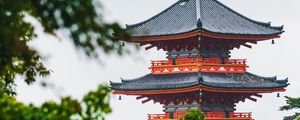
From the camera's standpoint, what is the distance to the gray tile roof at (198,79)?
171 feet

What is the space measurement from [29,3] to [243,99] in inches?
1632

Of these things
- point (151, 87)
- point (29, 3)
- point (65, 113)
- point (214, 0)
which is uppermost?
point (214, 0)

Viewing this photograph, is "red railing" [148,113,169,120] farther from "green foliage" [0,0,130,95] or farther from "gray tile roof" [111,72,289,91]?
"green foliage" [0,0,130,95]

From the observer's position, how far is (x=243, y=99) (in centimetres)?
5519

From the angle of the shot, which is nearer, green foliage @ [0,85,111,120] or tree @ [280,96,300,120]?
green foliage @ [0,85,111,120]

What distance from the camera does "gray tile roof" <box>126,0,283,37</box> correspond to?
176 feet

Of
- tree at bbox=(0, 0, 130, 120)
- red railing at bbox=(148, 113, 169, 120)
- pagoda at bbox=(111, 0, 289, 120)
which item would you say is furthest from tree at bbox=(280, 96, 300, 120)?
tree at bbox=(0, 0, 130, 120)

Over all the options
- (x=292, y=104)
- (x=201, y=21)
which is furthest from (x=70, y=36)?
(x=292, y=104)

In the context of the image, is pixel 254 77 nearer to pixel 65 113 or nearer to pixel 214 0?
pixel 214 0

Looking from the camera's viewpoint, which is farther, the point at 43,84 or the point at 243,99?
the point at 243,99

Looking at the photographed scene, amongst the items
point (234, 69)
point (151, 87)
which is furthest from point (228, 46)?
point (151, 87)

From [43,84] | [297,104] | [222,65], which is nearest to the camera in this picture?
[43,84]

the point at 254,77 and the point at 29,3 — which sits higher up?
the point at 254,77

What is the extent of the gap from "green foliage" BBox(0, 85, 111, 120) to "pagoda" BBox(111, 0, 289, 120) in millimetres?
35986
